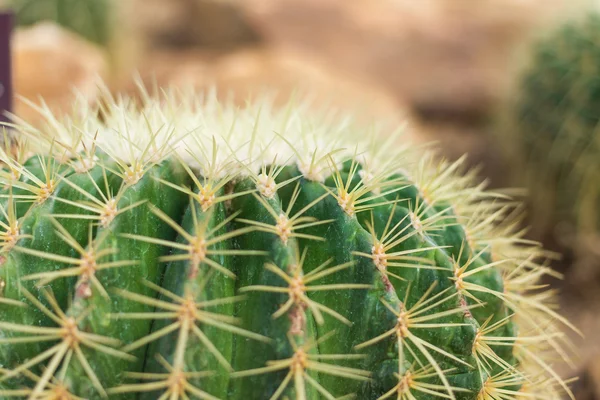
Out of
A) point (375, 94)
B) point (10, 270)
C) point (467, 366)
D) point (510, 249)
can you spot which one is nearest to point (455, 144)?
point (375, 94)

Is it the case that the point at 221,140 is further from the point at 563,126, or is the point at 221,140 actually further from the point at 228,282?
the point at 563,126

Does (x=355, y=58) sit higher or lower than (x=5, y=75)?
higher

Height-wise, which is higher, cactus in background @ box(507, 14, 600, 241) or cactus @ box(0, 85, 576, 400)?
cactus in background @ box(507, 14, 600, 241)

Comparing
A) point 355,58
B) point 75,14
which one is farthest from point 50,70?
point 355,58

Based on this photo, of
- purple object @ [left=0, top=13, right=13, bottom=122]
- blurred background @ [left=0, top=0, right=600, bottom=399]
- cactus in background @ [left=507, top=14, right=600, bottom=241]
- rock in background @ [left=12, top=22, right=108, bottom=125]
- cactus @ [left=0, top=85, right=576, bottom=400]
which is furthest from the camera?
blurred background @ [left=0, top=0, right=600, bottom=399]

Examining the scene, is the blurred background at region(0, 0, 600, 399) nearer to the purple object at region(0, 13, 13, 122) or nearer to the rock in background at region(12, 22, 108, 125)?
the rock in background at region(12, 22, 108, 125)

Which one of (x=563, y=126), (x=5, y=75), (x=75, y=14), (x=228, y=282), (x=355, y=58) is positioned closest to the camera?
(x=228, y=282)

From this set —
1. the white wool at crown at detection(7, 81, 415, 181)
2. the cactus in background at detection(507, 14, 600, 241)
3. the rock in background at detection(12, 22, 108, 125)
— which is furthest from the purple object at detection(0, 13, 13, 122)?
the cactus in background at detection(507, 14, 600, 241)
